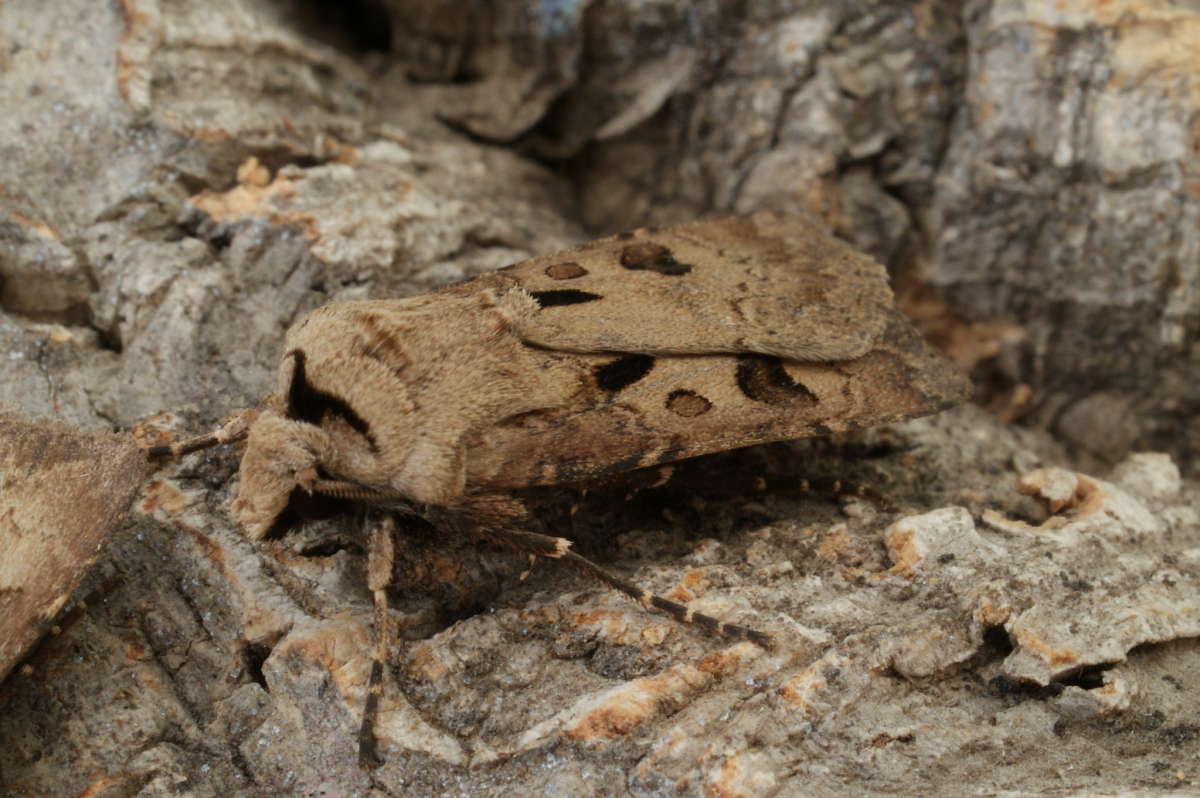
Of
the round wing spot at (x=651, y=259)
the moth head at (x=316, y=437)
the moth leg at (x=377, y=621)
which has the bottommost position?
the moth leg at (x=377, y=621)

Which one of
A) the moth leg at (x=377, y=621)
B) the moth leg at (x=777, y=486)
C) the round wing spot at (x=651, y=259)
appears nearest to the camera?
the moth leg at (x=377, y=621)

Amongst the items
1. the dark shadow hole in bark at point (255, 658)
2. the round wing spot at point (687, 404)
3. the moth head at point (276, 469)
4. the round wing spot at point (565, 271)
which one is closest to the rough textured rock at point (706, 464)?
the dark shadow hole in bark at point (255, 658)

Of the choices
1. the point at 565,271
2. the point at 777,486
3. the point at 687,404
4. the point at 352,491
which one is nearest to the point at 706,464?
the point at 777,486

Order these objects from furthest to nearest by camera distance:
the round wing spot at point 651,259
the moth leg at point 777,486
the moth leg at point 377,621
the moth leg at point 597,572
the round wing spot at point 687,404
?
1. the round wing spot at point 651,259
2. the moth leg at point 777,486
3. the round wing spot at point 687,404
4. the moth leg at point 597,572
5. the moth leg at point 377,621

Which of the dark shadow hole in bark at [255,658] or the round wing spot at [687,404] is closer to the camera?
the dark shadow hole in bark at [255,658]

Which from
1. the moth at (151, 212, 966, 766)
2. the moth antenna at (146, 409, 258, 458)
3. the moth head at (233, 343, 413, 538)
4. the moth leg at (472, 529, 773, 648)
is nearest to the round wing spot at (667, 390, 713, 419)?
the moth at (151, 212, 966, 766)

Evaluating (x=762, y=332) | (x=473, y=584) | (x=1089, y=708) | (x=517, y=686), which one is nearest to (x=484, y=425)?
(x=473, y=584)

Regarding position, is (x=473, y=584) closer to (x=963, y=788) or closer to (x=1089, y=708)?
(x=963, y=788)

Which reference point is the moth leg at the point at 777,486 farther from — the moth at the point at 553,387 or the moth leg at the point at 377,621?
the moth leg at the point at 377,621
